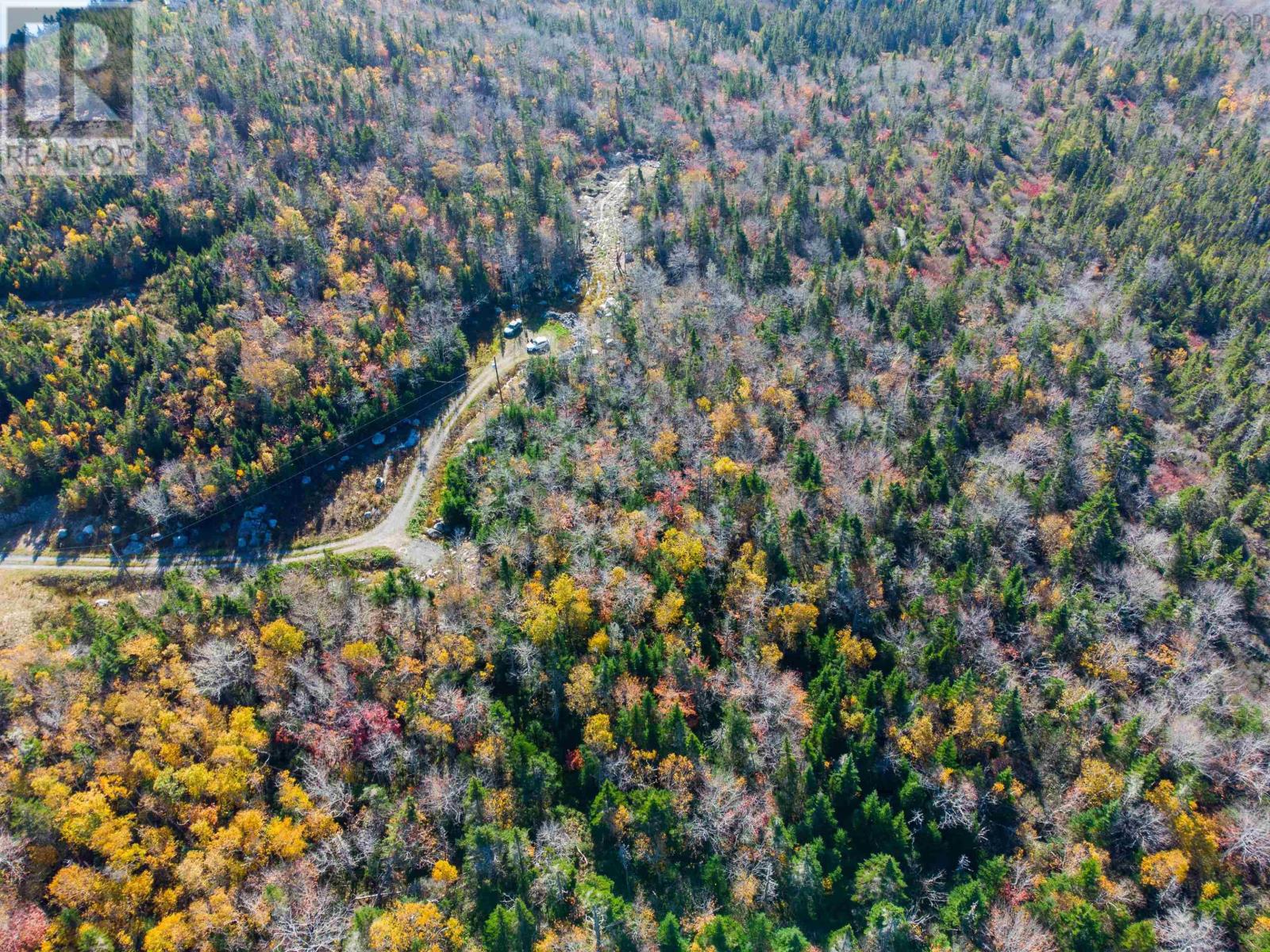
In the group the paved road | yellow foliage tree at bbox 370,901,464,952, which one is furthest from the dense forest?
the paved road

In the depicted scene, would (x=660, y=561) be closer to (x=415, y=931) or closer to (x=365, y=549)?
(x=415, y=931)

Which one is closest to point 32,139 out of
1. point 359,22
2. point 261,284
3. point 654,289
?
point 261,284

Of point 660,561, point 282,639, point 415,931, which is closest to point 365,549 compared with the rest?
point 282,639

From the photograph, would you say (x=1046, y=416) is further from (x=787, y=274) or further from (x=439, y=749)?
(x=439, y=749)

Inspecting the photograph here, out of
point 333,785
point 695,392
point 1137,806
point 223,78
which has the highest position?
point 223,78

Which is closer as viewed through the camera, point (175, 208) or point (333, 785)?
point (333, 785)

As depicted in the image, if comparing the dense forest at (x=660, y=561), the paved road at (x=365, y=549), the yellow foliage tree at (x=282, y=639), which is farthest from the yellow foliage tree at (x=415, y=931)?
the paved road at (x=365, y=549)

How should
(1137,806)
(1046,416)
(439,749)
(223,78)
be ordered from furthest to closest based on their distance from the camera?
(223,78) < (1046,416) < (439,749) < (1137,806)

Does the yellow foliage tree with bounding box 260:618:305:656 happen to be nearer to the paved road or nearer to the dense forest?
the dense forest

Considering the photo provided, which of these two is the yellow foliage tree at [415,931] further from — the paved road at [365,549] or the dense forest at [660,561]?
the paved road at [365,549]
